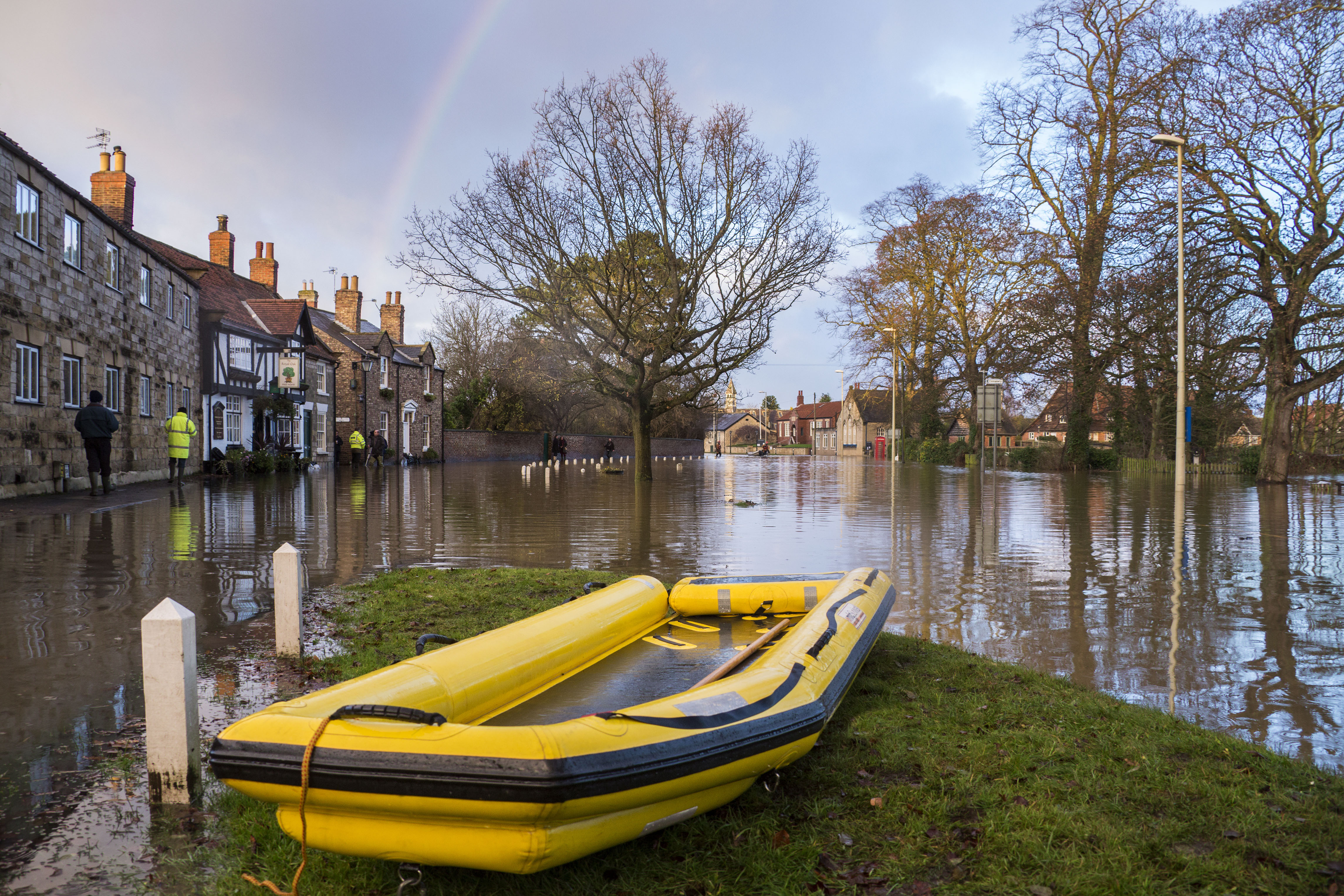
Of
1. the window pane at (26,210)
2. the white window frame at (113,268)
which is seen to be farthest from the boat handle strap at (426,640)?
the white window frame at (113,268)

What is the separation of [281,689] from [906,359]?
4191cm

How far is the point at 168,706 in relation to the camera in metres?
3.55

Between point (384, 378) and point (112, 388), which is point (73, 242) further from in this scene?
point (384, 378)

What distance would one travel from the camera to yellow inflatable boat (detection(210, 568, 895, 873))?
273 centimetres

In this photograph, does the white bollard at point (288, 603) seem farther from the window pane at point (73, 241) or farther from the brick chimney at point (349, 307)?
the brick chimney at point (349, 307)

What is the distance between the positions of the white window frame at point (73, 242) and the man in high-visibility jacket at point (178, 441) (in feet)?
16.0

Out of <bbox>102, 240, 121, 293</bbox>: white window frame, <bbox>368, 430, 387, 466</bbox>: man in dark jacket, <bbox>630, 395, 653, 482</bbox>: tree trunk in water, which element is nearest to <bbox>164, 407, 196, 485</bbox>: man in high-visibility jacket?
<bbox>102, 240, 121, 293</bbox>: white window frame

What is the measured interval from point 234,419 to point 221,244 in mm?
9686

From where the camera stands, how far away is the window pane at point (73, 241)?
691 inches

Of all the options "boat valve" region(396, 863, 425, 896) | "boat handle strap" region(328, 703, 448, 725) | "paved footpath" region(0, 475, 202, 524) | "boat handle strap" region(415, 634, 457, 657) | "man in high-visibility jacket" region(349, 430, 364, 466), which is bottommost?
"boat valve" region(396, 863, 425, 896)

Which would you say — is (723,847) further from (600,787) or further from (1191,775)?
(1191,775)

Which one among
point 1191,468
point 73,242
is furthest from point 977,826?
point 1191,468

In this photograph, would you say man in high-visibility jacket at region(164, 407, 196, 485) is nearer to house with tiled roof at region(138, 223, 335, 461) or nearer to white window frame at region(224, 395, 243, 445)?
house with tiled roof at region(138, 223, 335, 461)

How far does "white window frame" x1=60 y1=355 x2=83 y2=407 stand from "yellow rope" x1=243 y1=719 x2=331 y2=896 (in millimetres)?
17844
